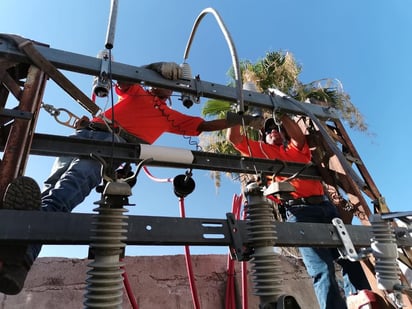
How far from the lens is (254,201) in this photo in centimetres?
157

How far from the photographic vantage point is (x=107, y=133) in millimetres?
2670

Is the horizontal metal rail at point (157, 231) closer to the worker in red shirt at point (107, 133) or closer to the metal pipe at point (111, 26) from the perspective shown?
the worker in red shirt at point (107, 133)

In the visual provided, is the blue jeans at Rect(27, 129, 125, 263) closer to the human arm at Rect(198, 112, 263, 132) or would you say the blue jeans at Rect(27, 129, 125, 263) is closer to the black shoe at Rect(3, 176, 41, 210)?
the black shoe at Rect(3, 176, 41, 210)

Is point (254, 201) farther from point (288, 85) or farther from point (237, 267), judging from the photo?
point (288, 85)

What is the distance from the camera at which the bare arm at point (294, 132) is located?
3504mm

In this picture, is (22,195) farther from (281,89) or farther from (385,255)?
(281,89)

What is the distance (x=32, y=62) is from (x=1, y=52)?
151 millimetres

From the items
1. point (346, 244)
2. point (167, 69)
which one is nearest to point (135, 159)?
point (167, 69)

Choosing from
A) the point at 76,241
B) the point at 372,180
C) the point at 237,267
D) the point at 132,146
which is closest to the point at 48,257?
the point at 132,146

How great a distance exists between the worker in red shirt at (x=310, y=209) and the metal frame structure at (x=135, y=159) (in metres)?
0.47

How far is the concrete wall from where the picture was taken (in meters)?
3.10

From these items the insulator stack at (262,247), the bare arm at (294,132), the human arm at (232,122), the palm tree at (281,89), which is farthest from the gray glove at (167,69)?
the palm tree at (281,89)

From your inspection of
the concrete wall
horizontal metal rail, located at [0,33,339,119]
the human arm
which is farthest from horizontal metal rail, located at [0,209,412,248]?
the concrete wall

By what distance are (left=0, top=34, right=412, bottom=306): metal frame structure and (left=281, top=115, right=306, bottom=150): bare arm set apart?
0.43 metres
